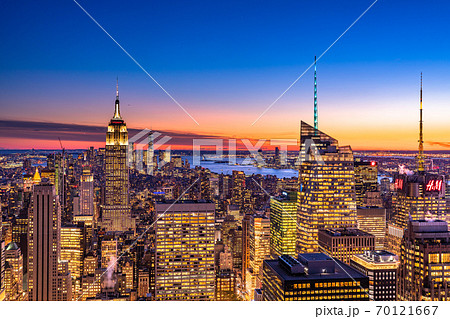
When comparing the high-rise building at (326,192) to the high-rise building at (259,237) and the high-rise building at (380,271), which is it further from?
the high-rise building at (380,271)

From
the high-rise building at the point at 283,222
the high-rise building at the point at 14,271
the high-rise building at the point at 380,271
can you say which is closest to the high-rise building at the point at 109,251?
the high-rise building at the point at 14,271

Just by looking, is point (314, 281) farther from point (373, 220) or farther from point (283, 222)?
point (373, 220)

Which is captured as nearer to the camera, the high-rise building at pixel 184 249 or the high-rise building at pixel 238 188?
the high-rise building at pixel 238 188

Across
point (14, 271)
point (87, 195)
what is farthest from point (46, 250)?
point (87, 195)
